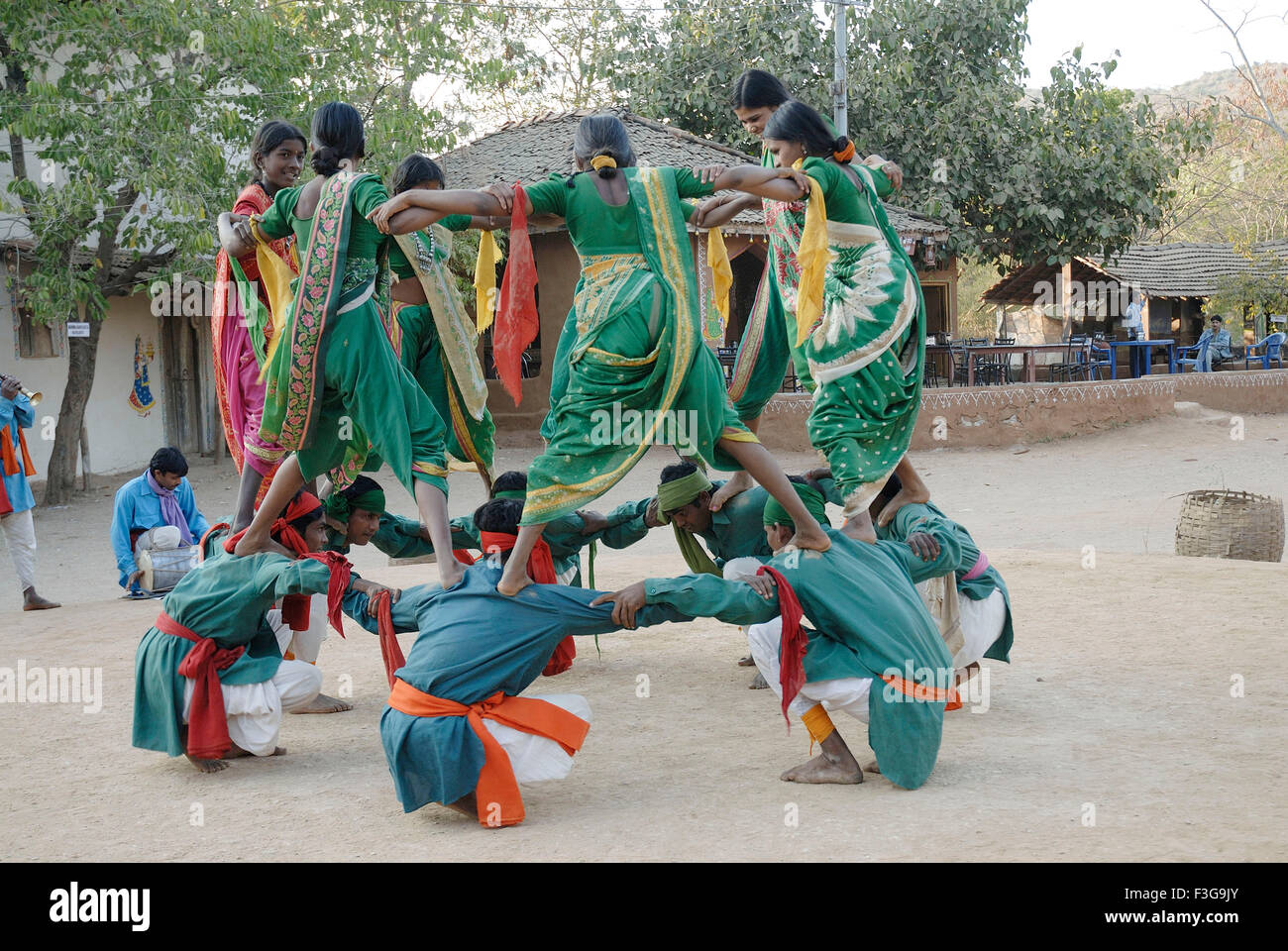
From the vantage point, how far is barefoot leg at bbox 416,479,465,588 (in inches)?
187

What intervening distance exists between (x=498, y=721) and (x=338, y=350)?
1.77m

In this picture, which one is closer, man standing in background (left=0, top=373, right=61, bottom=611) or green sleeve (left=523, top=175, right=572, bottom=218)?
green sleeve (left=523, top=175, right=572, bottom=218)

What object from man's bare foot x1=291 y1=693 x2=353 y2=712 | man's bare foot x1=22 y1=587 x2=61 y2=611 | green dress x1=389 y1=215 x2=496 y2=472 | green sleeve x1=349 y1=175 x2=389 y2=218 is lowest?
man's bare foot x1=291 y1=693 x2=353 y2=712

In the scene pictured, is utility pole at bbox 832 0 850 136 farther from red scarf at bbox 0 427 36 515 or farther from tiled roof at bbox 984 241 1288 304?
red scarf at bbox 0 427 36 515

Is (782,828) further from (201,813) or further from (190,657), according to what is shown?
(190,657)

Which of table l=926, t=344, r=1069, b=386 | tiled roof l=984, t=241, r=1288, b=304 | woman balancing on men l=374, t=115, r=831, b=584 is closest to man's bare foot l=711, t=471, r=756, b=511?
woman balancing on men l=374, t=115, r=831, b=584

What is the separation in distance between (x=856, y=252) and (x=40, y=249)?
10259 mm

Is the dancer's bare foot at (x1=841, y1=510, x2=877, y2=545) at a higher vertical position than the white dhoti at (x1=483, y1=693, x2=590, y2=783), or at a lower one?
higher

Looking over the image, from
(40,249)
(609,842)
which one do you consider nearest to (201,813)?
(609,842)

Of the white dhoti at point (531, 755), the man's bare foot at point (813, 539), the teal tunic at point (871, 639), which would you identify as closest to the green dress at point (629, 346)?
the man's bare foot at point (813, 539)

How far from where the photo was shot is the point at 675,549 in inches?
421

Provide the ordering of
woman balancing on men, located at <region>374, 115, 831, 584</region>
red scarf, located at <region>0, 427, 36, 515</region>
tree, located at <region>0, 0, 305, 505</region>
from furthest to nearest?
tree, located at <region>0, 0, 305, 505</region> < red scarf, located at <region>0, 427, 36, 515</region> < woman balancing on men, located at <region>374, 115, 831, 584</region>

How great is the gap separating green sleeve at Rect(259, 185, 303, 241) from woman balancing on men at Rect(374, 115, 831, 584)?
1206 millimetres

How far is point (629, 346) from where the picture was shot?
456 cm
